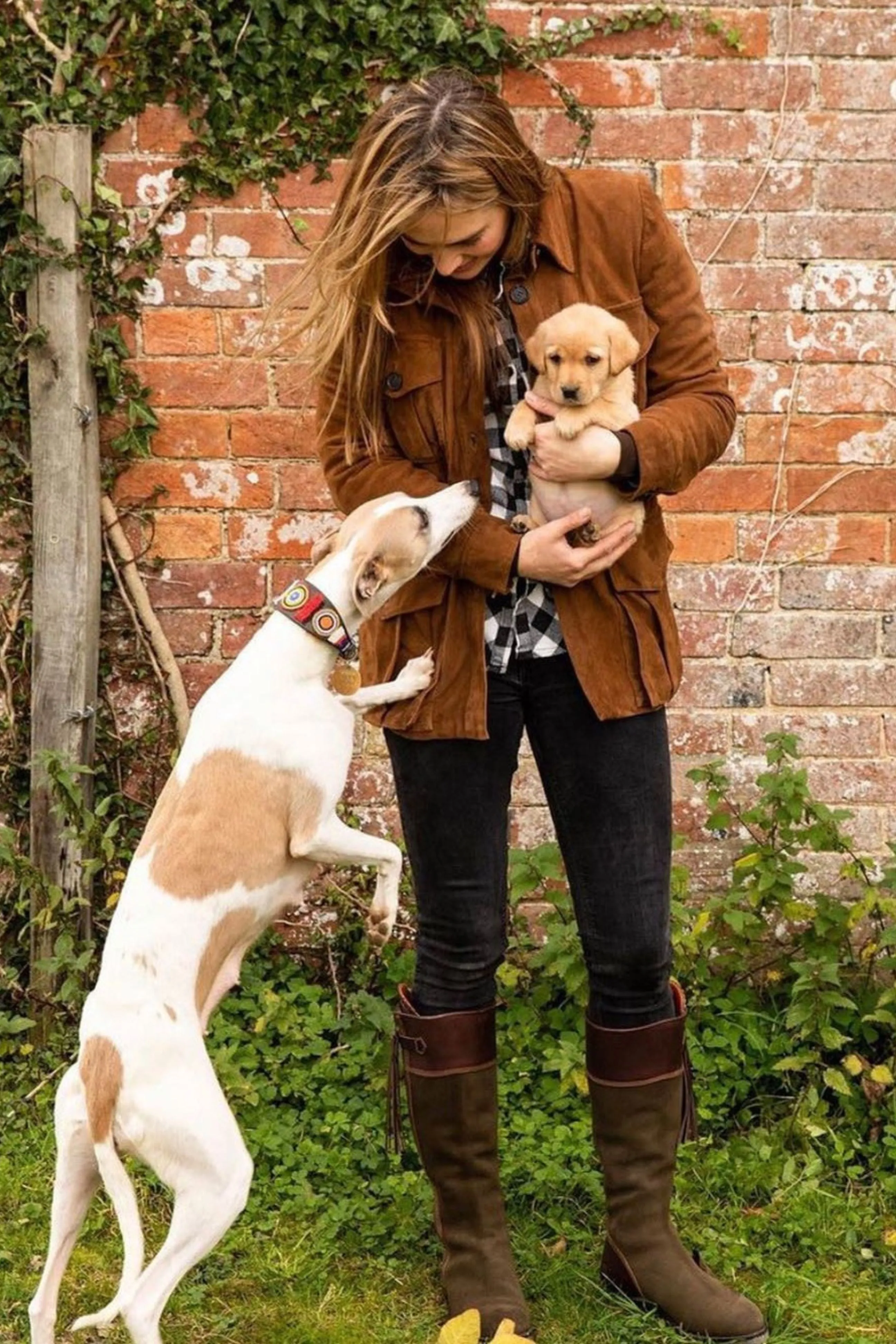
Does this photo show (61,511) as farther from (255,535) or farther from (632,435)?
(632,435)

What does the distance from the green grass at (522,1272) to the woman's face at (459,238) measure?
86.2 inches

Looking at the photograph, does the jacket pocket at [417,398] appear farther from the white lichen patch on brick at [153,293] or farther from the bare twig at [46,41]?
the bare twig at [46,41]

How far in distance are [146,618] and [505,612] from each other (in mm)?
1756

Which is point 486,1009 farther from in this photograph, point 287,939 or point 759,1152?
point 287,939

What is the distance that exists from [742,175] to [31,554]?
7.52 feet

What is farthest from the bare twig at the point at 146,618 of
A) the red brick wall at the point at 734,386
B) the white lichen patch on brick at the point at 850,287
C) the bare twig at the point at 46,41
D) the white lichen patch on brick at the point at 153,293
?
the white lichen patch on brick at the point at 850,287

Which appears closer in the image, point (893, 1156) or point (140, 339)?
point (893, 1156)

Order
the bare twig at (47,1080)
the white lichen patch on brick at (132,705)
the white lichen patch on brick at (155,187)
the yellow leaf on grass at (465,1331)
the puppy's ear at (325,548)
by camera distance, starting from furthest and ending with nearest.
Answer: the white lichen patch on brick at (132,705)
the white lichen patch on brick at (155,187)
the bare twig at (47,1080)
the puppy's ear at (325,548)
the yellow leaf on grass at (465,1331)

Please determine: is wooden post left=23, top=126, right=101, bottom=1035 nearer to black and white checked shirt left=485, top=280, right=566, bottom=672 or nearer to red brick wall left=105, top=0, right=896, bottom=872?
red brick wall left=105, top=0, right=896, bottom=872

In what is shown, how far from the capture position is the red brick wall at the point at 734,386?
4305mm

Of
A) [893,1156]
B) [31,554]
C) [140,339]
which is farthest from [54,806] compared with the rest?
[893,1156]

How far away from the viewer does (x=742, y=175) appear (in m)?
4.33

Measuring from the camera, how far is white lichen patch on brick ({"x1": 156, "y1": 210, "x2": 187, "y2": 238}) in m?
4.36

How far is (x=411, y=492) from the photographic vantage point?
3.05 metres
